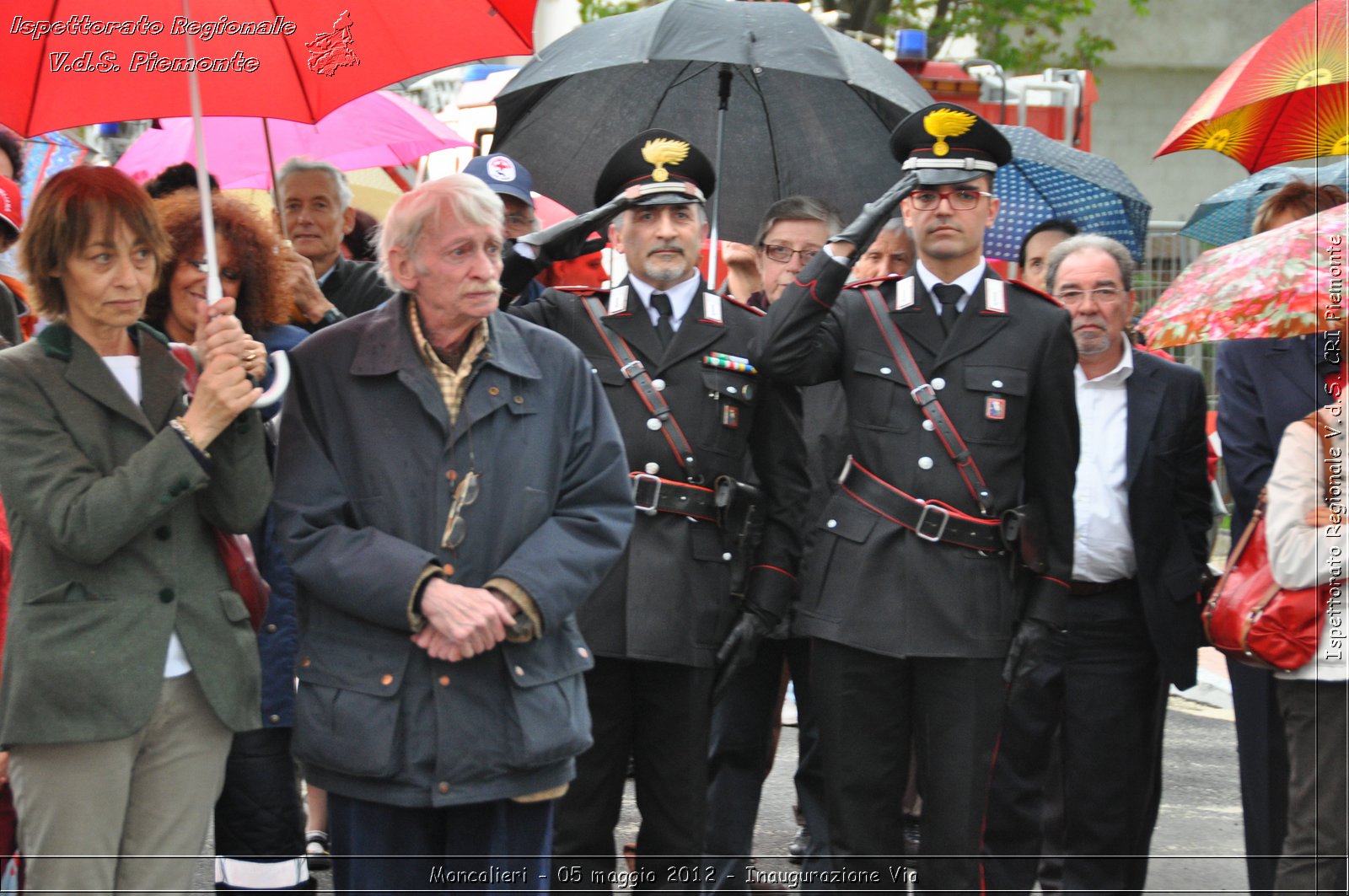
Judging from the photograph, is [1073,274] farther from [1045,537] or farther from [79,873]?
[79,873]

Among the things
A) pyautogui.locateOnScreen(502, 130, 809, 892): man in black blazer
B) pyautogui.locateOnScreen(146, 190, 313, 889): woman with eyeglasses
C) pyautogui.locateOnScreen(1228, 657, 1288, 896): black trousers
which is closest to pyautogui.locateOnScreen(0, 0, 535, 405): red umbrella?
pyautogui.locateOnScreen(146, 190, 313, 889): woman with eyeglasses

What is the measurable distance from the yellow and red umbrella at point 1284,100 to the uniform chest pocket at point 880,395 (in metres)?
1.55

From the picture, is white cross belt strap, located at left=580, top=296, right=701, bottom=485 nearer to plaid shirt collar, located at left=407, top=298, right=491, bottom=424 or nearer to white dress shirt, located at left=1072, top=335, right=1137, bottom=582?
plaid shirt collar, located at left=407, top=298, right=491, bottom=424

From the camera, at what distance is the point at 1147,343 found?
4223mm

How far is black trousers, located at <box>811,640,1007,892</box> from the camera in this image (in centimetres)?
445

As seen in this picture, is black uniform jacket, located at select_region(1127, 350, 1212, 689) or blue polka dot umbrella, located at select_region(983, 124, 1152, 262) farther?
blue polka dot umbrella, located at select_region(983, 124, 1152, 262)

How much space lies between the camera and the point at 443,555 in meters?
3.72

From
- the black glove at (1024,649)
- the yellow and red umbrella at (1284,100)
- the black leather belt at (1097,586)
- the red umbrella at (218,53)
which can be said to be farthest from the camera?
the black leather belt at (1097,586)

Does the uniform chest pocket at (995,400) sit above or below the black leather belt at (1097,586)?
above

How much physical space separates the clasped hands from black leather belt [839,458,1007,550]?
135 centimetres

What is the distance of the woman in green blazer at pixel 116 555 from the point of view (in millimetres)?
3570

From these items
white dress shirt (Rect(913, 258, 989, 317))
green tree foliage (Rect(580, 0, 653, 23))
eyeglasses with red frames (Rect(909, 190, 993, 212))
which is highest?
green tree foliage (Rect(580, 0, 653, 23))

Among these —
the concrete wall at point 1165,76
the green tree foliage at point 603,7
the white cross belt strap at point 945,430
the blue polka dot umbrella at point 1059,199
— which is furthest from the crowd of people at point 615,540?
the concrete wall at point 1165,76

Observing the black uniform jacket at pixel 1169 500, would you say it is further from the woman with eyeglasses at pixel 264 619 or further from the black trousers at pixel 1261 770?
the woman with eyeglasses at pixel 264 619
